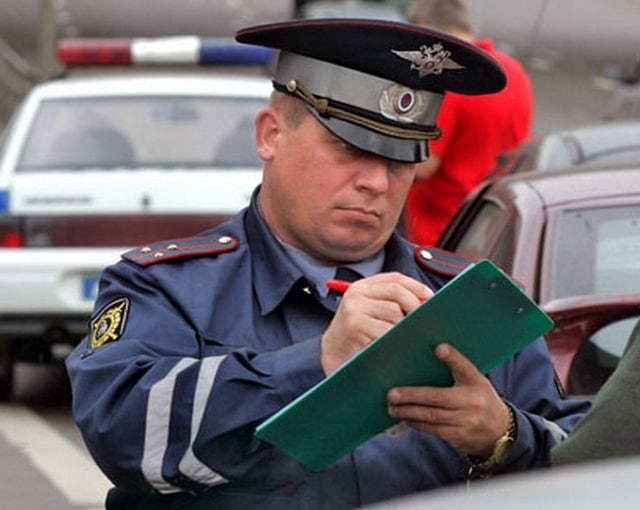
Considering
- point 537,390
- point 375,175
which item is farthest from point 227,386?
point 537,390

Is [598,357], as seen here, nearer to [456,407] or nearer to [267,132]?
[267,132]

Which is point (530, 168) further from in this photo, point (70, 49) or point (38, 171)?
point (70, 49)

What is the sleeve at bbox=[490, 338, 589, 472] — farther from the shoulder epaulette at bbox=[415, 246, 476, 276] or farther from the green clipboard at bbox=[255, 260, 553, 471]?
the green clipboard at bbox=[255, 260, 553, 471]

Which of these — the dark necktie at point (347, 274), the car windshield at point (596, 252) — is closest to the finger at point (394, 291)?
the dark necktie at point (347, 274)

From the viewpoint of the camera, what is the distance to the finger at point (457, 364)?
3.05 meters

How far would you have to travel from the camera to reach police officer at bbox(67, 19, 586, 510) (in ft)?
10.6

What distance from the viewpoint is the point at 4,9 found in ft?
134

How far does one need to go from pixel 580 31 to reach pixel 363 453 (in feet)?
132

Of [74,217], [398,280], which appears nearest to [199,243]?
[398,280]

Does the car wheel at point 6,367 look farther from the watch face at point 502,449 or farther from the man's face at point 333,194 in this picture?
the watch face at point 502,449

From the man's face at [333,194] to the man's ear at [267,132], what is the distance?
0.11 feet

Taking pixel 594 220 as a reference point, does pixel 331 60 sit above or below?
above

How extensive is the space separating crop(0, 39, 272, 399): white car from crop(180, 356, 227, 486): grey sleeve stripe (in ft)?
20.5

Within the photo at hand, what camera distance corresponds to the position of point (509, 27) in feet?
132
